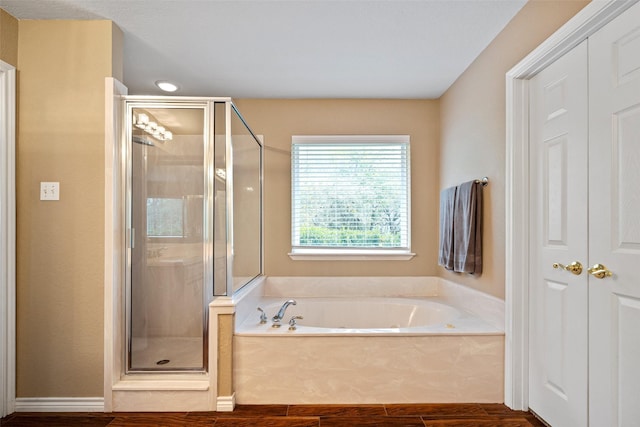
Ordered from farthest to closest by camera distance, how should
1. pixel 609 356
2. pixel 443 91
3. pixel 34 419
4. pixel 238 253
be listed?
pixel 443 91 < pixel 238 253 < pixel 34 419 < pixel 609 356

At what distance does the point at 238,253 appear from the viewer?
94.0 inches

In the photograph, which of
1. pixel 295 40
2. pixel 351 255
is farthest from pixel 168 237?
pixel 351 255

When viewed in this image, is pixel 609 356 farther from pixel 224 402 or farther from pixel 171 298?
pixel 171 298

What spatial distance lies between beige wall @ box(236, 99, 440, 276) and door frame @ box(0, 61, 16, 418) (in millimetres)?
1635

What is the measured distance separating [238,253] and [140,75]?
162 centimetres

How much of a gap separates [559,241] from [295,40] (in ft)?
6.20

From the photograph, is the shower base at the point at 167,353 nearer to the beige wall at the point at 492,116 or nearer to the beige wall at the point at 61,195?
the beige wall at the point at 61,195

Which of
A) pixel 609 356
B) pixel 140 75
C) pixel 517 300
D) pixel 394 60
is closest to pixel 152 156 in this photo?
pixel 140 75

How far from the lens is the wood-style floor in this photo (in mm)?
1887

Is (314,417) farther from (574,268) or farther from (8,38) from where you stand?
(8,38)

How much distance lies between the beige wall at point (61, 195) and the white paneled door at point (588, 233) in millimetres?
2485

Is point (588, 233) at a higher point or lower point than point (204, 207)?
lower

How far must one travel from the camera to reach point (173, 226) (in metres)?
2.09

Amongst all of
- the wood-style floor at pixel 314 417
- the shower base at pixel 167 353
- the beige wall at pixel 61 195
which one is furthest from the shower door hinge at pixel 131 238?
the wood-style floor at pixel 314 417
